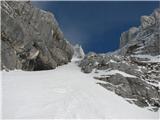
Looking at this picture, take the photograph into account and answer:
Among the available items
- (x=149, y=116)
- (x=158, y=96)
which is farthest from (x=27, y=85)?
(x=158, y=96)

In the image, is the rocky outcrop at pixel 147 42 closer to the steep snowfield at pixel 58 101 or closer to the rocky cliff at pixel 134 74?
the rocky cliff at pixel 134 74

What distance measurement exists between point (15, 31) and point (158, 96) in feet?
68.0

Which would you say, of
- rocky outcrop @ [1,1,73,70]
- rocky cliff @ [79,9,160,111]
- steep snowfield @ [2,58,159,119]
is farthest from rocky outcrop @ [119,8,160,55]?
steep snowfield @ [2,58,159,119]

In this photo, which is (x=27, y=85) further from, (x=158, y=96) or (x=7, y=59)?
(x=158, y=96)

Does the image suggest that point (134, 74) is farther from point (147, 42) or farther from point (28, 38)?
point (147, 42)

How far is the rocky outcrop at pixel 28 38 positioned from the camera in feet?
123

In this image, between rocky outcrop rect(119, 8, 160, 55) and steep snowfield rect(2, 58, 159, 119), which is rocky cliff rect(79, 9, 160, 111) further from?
steep snowfield rect(2, 58, 159, 119)

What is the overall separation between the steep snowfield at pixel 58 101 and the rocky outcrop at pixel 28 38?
694cm

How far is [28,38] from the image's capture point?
41.2 metres

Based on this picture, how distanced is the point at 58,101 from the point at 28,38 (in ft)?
69.1

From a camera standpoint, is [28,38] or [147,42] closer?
[28,38]

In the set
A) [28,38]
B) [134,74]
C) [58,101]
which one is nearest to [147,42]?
[134,74]

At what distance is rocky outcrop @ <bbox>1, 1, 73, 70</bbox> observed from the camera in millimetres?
37594

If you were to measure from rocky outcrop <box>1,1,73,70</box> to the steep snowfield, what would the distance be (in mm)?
6938
